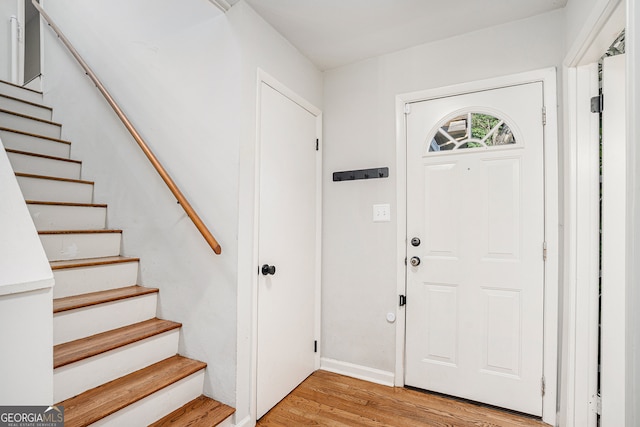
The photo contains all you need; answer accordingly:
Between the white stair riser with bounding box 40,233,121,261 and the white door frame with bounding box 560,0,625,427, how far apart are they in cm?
292

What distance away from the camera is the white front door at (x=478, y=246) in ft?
6.23

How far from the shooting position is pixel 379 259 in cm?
233

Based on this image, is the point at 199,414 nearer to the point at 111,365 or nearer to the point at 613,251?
the point at 111,365

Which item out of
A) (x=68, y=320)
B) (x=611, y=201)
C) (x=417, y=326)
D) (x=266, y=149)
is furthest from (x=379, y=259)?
(x=68, y=320)

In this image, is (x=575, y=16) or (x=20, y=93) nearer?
(x=575, y=16)

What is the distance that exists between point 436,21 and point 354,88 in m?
0.72

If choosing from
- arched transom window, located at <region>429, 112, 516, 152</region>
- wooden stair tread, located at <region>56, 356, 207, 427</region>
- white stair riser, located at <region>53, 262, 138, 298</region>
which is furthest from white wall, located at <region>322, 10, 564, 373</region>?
white stair riser, located at <region>53, 262, 138, 298</region>

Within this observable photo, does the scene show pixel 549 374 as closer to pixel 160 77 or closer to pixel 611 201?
pixel 611 201

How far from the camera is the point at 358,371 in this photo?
2.36m

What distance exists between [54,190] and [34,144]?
0.57m

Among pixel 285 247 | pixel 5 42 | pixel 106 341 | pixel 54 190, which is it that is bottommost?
pixel 106 341

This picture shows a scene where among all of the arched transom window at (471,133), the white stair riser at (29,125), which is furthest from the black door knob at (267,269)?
the white stair riser at (29,125)

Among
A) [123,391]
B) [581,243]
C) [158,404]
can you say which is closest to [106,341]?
[123,391]

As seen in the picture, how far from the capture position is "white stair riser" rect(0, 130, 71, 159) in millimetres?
2350
